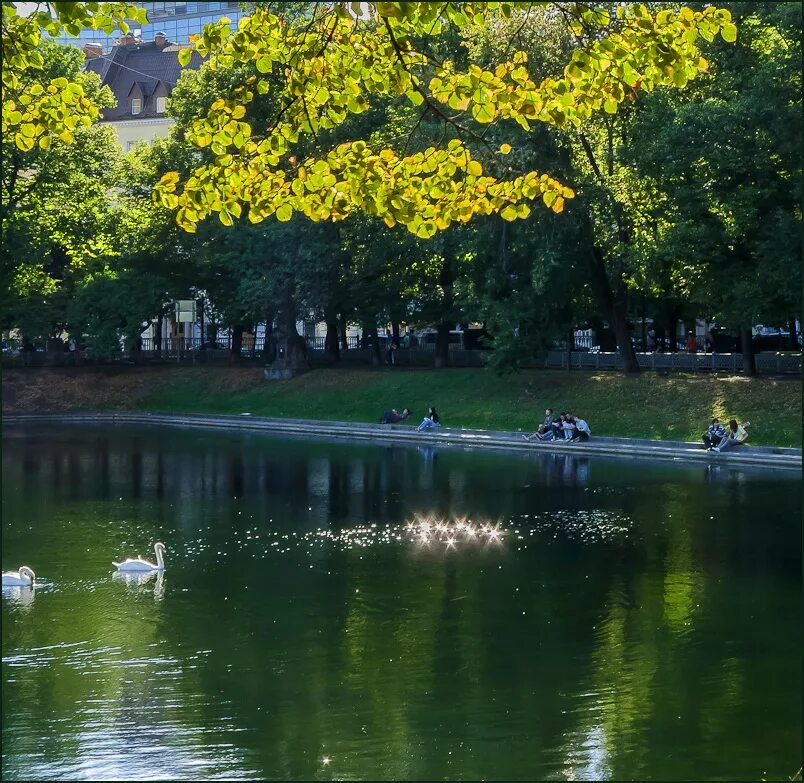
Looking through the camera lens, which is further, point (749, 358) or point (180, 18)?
point (180, 18)

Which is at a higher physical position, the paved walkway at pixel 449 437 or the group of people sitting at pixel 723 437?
the group of people sitting at pixel 723 437

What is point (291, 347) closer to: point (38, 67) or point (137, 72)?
point (137, 72)

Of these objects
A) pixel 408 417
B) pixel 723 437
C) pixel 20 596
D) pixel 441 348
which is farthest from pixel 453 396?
pixel 20 596

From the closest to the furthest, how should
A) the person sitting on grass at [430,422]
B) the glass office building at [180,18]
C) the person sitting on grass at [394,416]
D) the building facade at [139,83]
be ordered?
the person sitting on grass at [430,422] → the person sitting on grass at [394,416] → the building facade at [139,83] → the glass office building at [180,18]

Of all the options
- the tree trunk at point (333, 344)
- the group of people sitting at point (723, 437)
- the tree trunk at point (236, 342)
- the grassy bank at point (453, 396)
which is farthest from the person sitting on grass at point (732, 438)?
the tree trunk at point (236, 342)

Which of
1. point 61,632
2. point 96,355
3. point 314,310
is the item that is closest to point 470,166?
point 61,632

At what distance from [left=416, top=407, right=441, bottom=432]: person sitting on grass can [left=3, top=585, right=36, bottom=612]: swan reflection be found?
88.9 ft

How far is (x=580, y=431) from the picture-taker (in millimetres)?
42250

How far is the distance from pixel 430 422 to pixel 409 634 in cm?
2953

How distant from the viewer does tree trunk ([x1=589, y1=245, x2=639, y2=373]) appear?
1983 inches

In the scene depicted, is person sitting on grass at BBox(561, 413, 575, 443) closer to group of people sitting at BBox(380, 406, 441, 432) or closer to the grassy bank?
the grassy bank

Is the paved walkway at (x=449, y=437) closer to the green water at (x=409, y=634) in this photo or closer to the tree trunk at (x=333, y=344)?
the green water at (x=409, y=634)

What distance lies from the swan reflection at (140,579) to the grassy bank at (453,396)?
76.9 ft

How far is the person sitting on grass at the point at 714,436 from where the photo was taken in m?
38.2
